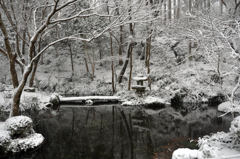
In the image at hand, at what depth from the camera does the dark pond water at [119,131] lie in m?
6.52

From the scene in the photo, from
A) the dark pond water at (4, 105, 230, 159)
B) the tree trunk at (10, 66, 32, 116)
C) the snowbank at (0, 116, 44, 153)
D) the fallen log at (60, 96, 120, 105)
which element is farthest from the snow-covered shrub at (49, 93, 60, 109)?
the snowbank at (0, 116, 44, 153)

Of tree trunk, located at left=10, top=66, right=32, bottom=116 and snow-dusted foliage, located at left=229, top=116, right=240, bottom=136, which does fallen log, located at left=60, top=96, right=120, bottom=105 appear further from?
snow-dusted foliage, located at left=229, top=116, right=240, bottom=136

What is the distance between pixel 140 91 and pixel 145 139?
697cm

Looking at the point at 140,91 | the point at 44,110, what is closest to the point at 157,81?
the point at 140,91

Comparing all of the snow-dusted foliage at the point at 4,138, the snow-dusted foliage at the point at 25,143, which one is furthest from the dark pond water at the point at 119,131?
the snow-dusted foliage at the point at 4,138

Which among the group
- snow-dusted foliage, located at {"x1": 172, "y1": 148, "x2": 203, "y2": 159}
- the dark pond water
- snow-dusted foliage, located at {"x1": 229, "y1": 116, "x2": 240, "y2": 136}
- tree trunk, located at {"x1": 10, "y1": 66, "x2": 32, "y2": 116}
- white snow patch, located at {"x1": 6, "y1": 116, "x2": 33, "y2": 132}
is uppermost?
tree trunk, located at {"x1": 10, "y1": 66, "x2": 32, "y2": 116}

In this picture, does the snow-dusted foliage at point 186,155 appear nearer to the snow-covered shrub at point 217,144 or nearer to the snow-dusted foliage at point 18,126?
the snow-covered shrub at point 217,144

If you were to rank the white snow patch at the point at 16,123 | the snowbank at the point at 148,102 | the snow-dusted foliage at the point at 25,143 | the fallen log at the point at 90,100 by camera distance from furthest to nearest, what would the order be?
the fallen log at the point at 90,100
the snowbank at the point at 148,102
the white snow patch at the point at 16,123
the snow-dusted foliage at the point at 25,143

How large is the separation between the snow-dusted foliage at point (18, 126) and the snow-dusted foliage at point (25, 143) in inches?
9.6

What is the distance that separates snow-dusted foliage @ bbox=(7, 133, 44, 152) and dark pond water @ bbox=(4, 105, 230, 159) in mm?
248

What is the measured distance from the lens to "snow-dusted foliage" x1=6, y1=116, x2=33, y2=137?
6477 mm

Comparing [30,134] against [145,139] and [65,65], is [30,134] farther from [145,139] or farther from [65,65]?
[65,65]

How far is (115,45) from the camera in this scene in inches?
918

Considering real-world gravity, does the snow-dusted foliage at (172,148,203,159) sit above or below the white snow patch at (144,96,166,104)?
above
